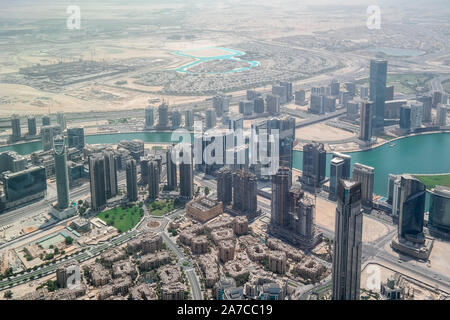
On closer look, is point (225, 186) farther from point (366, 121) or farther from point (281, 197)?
point (366, 121)

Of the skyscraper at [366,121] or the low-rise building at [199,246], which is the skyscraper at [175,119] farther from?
the low-rise building at [199,246]

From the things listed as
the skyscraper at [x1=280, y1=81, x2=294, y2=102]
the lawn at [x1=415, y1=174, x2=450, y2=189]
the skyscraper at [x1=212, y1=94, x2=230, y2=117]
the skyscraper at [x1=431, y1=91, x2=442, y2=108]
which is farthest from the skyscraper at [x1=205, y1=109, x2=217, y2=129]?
the skyscraper at [x1=431, y1=91, x2=442, y2=108]

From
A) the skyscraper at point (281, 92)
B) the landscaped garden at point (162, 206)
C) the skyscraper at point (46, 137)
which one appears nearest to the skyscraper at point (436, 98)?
the skyscraper at point (281, 92)

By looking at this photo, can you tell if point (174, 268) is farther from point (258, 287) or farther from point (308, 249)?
point (308, 249)

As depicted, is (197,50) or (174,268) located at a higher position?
(197,50)

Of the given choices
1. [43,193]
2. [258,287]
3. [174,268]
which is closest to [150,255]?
[174,268]

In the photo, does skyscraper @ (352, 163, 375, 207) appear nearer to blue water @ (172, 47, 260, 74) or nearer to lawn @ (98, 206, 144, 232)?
lawn @ (98, 206, 144, 232)
